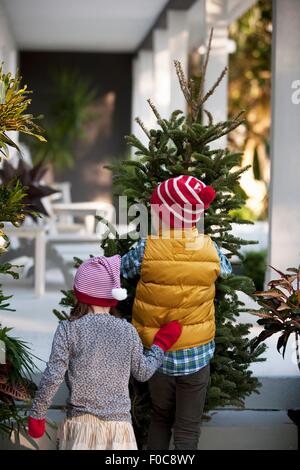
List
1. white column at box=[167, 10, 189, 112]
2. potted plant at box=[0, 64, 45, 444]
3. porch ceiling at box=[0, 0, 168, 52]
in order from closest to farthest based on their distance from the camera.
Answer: potted plant at box=[0, 64, 45, 444] < white column at box=[167, 10, 189, 112] < porch ceiling at box=[0, 0, 168, 52]

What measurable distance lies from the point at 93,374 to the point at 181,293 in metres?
0.62

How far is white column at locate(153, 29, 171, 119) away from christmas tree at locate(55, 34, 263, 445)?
7626mm

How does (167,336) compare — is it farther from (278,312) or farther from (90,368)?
(278,312)

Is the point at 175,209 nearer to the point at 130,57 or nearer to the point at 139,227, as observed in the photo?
the point at 139,227

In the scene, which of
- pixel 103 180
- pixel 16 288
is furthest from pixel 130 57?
pixel 16 288

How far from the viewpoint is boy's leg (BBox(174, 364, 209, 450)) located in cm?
406

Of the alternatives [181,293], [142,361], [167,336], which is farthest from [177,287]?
[142,361]

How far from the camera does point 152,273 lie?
4027mm

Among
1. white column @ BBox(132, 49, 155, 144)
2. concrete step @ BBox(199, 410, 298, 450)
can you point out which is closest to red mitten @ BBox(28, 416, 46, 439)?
concrete step @ BBox(199, 410, 298, 450)

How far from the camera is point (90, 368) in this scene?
141 inches

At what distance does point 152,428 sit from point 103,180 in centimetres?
1357

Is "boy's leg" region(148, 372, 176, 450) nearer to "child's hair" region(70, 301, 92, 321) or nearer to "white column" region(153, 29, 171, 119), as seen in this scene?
"child's hair" region(70, 301, 92, 321)
